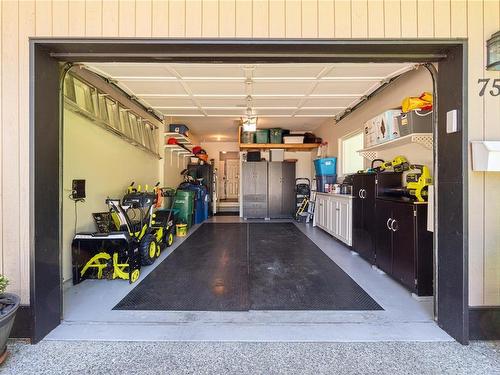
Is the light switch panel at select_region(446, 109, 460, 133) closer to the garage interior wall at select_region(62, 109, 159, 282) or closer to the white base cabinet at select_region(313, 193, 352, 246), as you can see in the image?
the white base cabinet at select_region(313, 193, 352, 246)

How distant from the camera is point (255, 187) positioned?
309 inches

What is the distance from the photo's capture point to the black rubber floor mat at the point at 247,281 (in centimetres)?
238

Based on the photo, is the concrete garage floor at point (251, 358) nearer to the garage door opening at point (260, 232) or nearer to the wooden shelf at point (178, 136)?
the garage door opening at point (260, 232)

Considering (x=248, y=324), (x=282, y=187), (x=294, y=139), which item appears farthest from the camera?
(x=282, y=187)

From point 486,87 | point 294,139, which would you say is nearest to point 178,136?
point 294,139

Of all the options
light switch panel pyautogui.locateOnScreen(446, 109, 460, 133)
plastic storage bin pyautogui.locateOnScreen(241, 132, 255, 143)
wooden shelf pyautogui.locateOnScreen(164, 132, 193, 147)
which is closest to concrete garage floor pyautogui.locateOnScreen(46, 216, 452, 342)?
light switch panel pyautogui.locateOnScreen(446, 109, 460, 133)

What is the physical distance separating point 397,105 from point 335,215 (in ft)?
7.27

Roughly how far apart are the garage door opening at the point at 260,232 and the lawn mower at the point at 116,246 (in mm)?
31

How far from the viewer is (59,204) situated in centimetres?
206

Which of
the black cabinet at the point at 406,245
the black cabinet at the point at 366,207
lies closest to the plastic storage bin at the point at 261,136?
the black cabinet at the point at 366,207

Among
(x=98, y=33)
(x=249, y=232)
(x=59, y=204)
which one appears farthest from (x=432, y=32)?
(x=249, y=232)

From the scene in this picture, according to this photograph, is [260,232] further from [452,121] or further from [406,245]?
[452,121]

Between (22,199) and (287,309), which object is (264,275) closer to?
(287,309)

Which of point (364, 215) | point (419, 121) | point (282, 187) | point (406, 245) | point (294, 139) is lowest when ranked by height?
point (406, 245)
